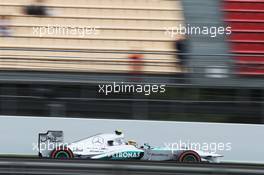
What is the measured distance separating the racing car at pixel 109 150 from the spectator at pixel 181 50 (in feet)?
3.78

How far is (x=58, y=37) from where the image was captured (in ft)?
30.5

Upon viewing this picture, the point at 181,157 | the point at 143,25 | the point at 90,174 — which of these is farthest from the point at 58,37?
the point at 90,174

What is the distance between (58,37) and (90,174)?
14.8 ft

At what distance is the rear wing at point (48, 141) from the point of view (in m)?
7.42

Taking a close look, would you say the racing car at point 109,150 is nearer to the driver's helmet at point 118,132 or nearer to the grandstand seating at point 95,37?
the driver's helmet at point 118,132

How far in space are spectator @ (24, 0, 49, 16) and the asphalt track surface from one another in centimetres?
489

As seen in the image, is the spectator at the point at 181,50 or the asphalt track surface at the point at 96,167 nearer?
the asphalt track surface at the point at 96,167

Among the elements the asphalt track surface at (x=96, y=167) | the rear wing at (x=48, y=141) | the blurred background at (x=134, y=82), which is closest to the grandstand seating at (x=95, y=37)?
the blurred background at (x=134, y=82)

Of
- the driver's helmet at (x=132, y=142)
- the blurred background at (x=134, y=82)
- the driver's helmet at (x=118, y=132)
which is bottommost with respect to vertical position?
the driver's helmet at (x=132, y=142)

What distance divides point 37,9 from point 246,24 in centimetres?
313

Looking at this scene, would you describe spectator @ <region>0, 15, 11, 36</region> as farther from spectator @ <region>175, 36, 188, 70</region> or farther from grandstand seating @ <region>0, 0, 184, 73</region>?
spectator @ <region>175, 36, 188, 70</region>

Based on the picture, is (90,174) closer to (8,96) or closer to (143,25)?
(8,96)

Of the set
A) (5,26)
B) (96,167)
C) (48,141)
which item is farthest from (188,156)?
(5,26)

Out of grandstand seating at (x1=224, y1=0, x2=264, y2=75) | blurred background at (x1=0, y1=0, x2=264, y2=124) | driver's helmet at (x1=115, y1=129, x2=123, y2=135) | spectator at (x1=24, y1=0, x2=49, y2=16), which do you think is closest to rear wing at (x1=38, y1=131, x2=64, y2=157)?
blurred background at (x1=0, y1=0, x2=264, y2=124)
